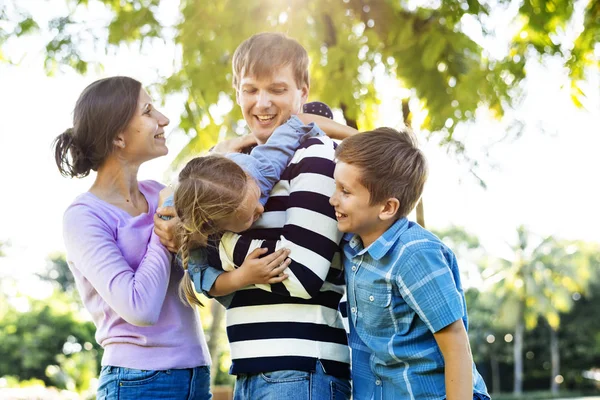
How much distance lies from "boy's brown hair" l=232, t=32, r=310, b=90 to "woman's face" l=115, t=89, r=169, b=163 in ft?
1.28

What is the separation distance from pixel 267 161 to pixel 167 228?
36cm

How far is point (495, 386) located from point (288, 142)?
51.9 meters

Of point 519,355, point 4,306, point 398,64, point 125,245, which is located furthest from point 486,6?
point 519,355

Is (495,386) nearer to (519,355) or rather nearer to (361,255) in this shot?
(519,355)

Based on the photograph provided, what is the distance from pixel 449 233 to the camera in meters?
51.8

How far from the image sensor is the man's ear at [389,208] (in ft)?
6.17

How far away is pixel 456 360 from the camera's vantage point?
1747 millimetres

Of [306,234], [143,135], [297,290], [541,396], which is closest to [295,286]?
[297,290]

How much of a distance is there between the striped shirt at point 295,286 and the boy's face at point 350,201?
4 cm

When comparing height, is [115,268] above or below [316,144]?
below

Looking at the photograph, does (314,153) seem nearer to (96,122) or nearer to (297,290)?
(297,290)

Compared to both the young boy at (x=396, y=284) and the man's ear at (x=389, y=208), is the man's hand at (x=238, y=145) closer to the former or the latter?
the young boy at (x=396, y=284)

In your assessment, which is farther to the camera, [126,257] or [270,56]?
[126,257]

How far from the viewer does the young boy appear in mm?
1771
